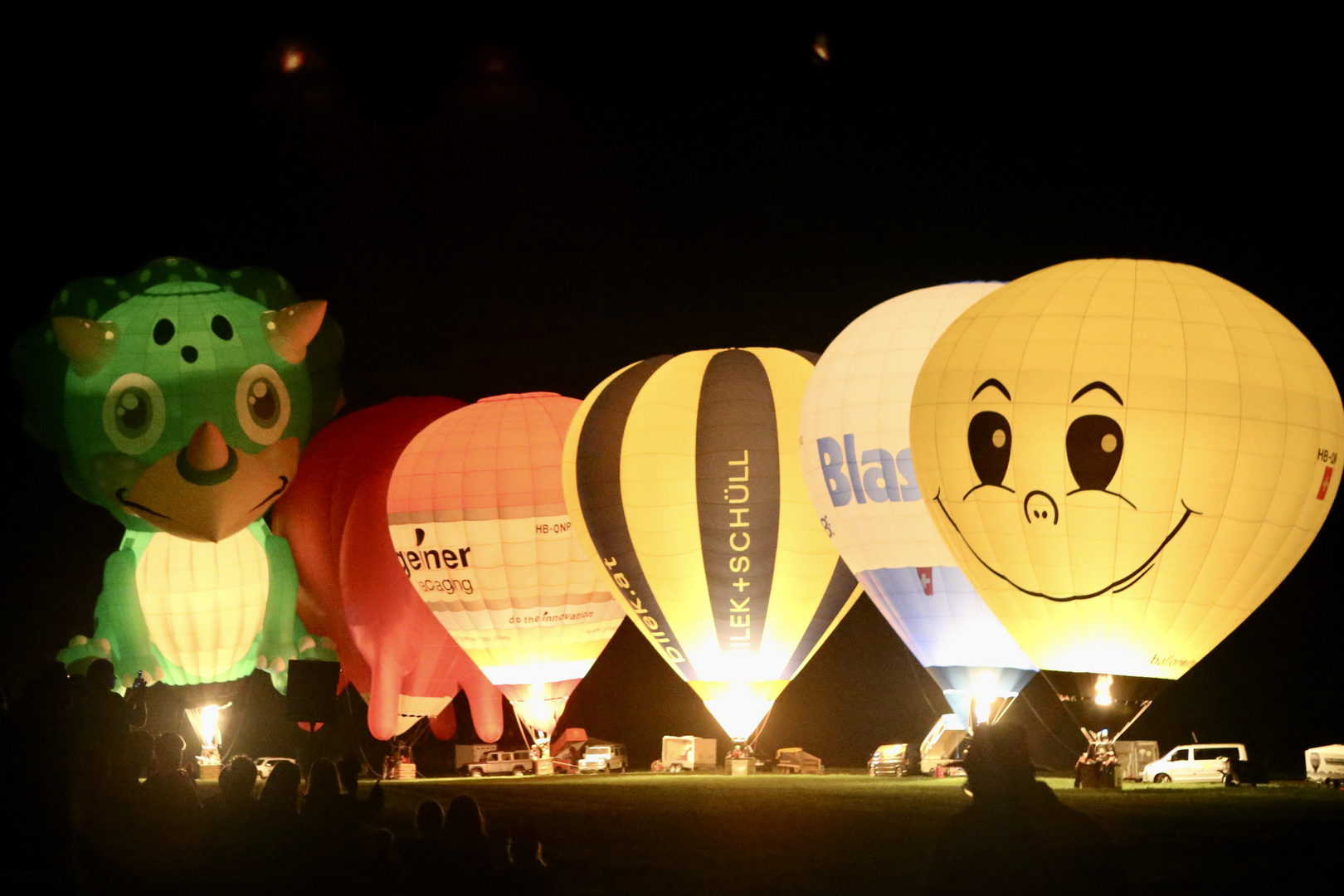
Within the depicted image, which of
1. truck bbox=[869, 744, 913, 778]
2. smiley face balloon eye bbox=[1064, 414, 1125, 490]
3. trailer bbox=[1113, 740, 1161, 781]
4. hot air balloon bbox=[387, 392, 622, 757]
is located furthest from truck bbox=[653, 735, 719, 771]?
smiley face balloon eye bbox=[1064, 414, 1125, 490]

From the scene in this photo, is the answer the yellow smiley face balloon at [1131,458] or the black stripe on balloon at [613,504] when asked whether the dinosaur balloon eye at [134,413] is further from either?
the yellow smiley face balloon at [1131,458]

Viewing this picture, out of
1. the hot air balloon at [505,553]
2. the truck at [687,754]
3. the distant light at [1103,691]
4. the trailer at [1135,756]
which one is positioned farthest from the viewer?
the truck at [687,754]

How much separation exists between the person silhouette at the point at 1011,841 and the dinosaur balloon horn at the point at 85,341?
A: 1186 centimetres

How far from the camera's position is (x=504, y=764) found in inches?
647

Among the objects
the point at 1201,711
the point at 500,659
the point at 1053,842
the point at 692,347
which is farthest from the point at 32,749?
the point at 692,347

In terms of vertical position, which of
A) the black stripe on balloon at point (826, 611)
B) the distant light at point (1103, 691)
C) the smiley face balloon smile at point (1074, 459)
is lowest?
the distant light at point (1103, 691)

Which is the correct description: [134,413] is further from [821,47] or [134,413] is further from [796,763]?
[821,47]

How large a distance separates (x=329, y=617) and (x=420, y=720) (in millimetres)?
1478

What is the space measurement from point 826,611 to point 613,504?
202 centimetres

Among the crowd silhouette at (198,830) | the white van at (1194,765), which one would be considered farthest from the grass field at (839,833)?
the crowd silhouette at (198,830)

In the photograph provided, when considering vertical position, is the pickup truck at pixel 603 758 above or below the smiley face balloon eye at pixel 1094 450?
below

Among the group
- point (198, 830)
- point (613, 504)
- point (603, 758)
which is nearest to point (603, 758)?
point (603, 758)

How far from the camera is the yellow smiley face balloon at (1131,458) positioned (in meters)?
10.0

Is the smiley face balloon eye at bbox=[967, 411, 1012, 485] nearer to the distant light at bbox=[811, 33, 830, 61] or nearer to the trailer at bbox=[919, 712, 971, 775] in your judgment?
the trailer at bbox=[919, 712, 971, 775]
